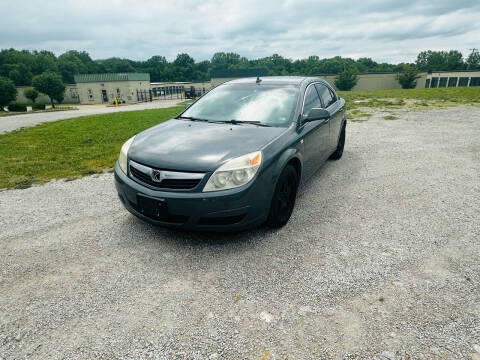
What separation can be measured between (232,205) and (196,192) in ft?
1.10

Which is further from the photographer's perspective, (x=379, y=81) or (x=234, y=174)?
(x=379, y=81)

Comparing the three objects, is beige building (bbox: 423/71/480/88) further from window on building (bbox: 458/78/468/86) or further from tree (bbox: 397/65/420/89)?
tree (bbox: 397/65/420/89)

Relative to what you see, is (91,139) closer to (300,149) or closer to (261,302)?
(300,149)

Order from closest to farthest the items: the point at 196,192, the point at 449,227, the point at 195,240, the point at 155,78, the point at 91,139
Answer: the point at 196,192 → the point at 195,240 → the point at 449,227 → the point at 91,139 → the point at 155,78

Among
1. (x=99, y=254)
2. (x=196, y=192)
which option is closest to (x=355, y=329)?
(x=196, y=192)

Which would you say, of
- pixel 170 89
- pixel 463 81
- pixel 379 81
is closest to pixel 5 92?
pixel 170 89

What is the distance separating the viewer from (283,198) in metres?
3.09

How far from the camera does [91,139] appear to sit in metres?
8.32

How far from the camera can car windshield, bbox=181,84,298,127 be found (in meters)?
3.45

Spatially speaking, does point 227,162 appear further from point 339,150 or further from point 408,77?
point 408,77

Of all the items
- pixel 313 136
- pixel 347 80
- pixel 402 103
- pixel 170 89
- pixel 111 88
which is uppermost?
pixel 347 80

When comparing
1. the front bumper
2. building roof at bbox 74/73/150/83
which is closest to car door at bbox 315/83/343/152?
the front bumper

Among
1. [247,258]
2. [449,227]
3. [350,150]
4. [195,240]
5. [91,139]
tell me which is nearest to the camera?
[247,258]

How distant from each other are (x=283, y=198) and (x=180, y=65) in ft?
368
